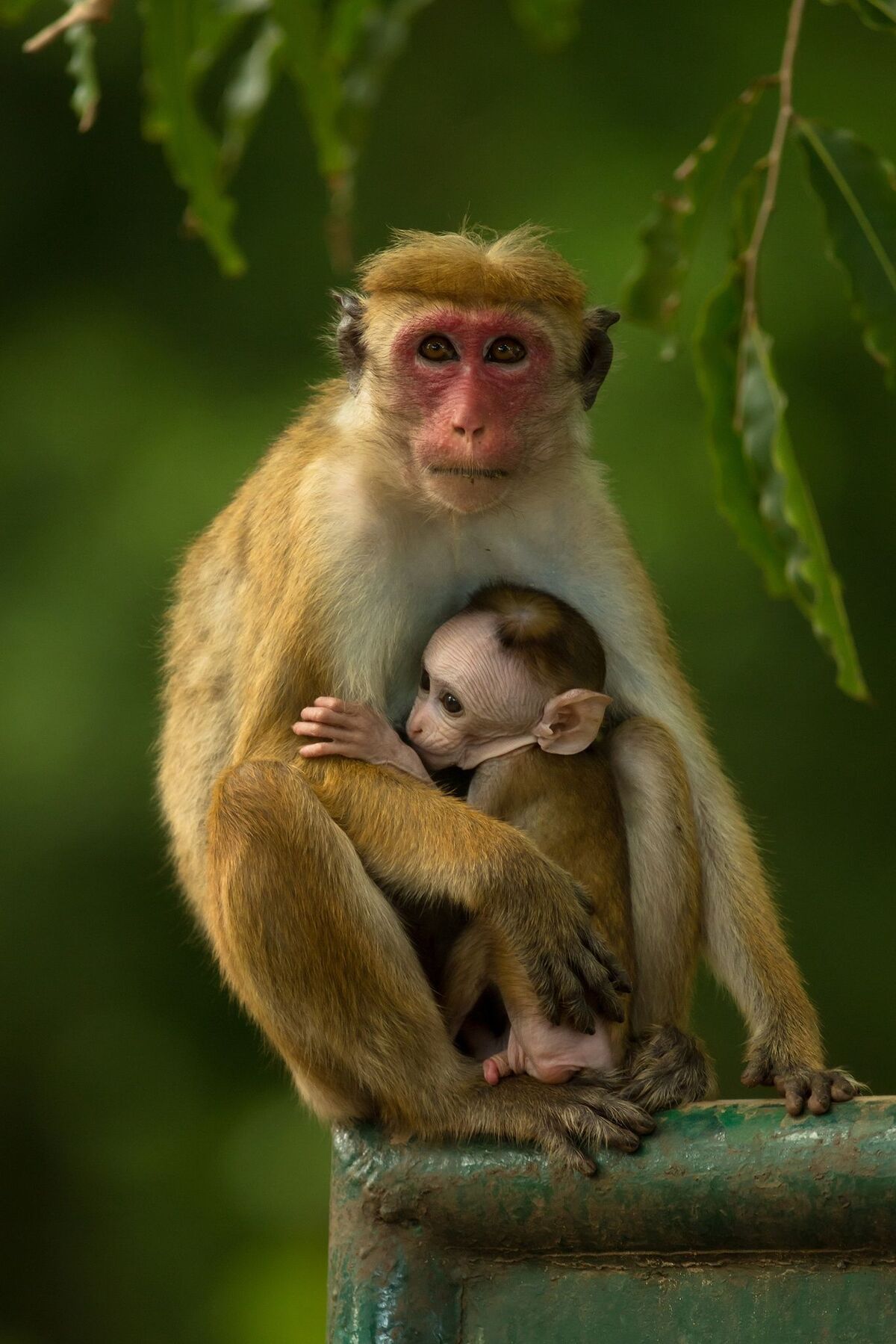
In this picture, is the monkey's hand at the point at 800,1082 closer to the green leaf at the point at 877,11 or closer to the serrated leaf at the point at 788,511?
the serrated leaf at the point at 788,511

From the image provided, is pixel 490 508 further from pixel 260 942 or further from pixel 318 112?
pixel 318 112

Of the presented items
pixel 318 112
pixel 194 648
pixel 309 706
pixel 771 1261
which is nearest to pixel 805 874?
pixel 194 648

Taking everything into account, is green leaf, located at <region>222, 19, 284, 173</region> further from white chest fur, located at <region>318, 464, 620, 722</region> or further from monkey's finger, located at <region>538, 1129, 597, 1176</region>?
white chest fur, located at <region>318, 464, 620, 722</region>

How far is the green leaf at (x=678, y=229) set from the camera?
1906mm

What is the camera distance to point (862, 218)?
197 centimetres

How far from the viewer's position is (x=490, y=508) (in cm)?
458

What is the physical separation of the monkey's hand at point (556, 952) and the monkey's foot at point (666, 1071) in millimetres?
118

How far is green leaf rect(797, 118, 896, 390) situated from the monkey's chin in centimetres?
241

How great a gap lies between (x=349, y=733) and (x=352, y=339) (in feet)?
3.89

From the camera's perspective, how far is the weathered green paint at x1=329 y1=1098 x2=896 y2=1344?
3270 millimetres

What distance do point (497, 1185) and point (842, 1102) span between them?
0.73 meters

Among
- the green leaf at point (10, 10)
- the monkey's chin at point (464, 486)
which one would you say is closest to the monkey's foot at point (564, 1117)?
the monkey's chin at point (464, 486)

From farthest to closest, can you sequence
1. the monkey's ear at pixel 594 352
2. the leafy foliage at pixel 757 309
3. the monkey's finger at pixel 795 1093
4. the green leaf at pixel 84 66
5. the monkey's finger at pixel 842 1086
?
the monkey's ear at pixel 594 352 < the monkey's finger at pixel 842 1086 < the monkey's finger at pixel 795 1093 < the green leaf at pixel 84 66 < the leafy foliage at pixel 757 309

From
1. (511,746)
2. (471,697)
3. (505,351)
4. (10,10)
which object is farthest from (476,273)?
(10,10)
